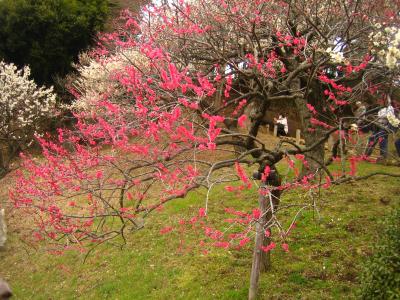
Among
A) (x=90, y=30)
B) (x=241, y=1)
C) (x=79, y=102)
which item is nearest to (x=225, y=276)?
(x=241, y=1)

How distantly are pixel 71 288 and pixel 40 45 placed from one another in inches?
550

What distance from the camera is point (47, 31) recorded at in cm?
1930

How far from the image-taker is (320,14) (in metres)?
9.11

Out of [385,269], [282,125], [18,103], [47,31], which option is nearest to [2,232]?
[18,103]

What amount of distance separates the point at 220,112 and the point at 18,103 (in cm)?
1126

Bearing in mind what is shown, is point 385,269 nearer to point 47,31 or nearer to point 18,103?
point 18,103

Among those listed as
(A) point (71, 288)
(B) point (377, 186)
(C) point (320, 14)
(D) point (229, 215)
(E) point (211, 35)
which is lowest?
(A) point (71, 288)

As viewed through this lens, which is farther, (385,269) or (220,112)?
(220,112)

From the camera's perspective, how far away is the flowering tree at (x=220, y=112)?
5219 mm

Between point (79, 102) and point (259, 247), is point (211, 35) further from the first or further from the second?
point (79, 102)

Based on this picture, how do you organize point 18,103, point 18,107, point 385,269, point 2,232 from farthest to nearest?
point 18,107 → point 18,103 → point 2,232 → point 385,269

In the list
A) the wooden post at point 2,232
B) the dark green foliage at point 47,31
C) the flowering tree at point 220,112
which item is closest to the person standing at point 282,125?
the flowering tree at point 220,112

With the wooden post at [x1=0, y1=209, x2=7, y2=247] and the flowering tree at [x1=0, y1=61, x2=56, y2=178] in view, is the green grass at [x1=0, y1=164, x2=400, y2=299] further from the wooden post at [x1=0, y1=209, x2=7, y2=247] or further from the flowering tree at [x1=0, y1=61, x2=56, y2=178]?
the flowering tree at [x1=0, y1=61, x2=56, y2=178]

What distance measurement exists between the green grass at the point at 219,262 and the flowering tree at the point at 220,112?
449 millimetres
